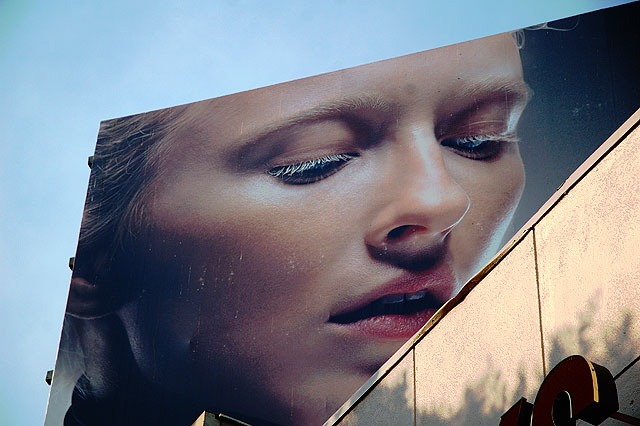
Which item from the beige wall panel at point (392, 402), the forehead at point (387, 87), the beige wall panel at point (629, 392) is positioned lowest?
the beige wall panel at point (629, 392)

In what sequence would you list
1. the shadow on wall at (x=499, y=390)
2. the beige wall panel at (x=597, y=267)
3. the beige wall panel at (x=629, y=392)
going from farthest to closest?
the beige wall panel at (x=597, y=267), the shadow on wall at (x=499, y=390), the beige wall panel at (x=629, y=392)

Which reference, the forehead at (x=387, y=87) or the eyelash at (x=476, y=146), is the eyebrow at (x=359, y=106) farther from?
the eyelash at (x=476, y=146)

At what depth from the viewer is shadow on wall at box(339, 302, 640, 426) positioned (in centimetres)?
546

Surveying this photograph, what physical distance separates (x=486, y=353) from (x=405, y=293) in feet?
40.6

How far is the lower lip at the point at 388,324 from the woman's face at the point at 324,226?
0.03 meters

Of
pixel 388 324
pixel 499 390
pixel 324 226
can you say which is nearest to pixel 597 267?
pixel 499 390

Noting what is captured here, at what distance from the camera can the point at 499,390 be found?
660cm

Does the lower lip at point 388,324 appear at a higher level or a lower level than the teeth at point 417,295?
lower

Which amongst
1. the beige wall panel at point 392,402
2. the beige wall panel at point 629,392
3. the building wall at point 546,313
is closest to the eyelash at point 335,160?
the beige wall panel at point 392,402

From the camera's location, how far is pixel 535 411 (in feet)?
18.5

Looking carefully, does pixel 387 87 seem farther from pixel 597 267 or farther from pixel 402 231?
pixel 597 267

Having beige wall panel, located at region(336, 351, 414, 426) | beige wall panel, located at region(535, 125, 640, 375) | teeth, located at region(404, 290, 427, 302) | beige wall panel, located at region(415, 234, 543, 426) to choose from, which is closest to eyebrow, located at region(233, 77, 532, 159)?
teeth, located at region(404, 290, 427, 302)

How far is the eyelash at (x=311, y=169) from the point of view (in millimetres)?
21219

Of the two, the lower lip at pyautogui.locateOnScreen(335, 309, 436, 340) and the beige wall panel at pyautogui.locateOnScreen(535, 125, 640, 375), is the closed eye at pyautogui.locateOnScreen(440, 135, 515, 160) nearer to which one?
the lower lip at pyautogui.locateOnScreen(335, 309, 436, 340)
